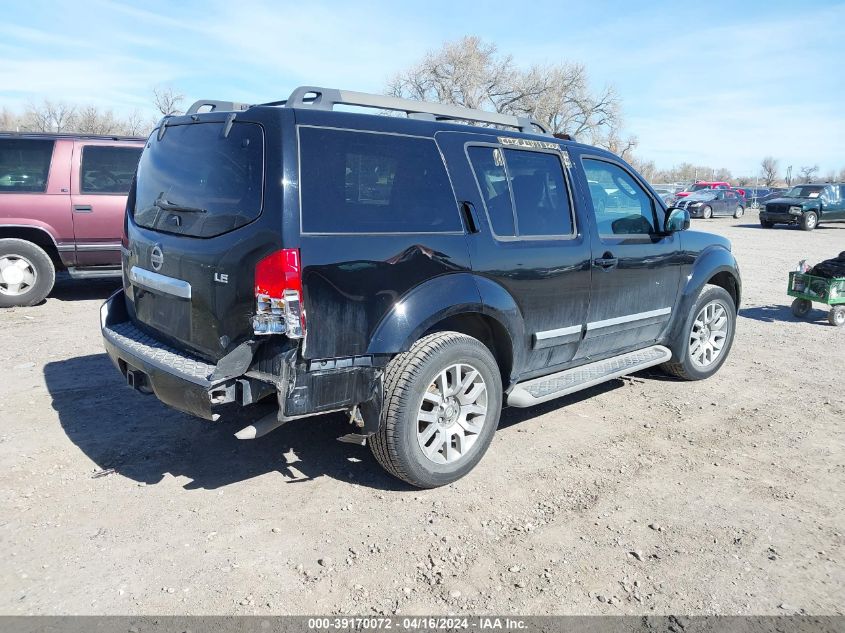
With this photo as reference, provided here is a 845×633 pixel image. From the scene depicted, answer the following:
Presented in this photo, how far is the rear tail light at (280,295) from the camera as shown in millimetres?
3113

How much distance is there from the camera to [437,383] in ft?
12.3

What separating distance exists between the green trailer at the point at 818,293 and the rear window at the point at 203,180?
7.60 m

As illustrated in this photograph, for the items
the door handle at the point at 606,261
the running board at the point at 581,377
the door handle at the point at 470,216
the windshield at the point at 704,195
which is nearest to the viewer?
the door handle at the point at 470,216

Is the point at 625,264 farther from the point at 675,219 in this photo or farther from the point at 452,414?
the point at 452,414

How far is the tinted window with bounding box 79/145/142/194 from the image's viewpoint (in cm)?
853

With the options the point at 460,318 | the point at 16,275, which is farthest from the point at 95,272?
the point at 460,318

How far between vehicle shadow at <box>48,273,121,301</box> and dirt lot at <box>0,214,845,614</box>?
3891 millimetres

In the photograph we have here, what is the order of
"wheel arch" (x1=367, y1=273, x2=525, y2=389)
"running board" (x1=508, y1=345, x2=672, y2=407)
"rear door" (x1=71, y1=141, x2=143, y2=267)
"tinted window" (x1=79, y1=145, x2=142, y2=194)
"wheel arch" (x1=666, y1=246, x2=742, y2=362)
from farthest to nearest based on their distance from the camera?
"tinted window" (x1=79, y1=145, x2=142, y2=194) → "rear door" (x1=71, y1=141, x2=143, y2=267) → "wheel arch" (x1=666, y1=246, x2=742, y2=362) → "running board" (x1=508, y1=345, x2=672, y2=407) → "wheel arch" (x1=367, y1=273, x2=525, y2=389)

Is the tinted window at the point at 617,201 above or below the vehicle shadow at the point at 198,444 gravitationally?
above

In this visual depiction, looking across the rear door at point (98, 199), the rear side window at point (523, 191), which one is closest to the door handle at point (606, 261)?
the rear side window at point (523, 191)

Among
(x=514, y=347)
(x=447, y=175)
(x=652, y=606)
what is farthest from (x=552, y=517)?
(x=447, y=175)

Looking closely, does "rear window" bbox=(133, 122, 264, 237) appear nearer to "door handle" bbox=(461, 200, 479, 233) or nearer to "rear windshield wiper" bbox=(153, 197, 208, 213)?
"rear windshield wiper" bbox=(153, 197, 208, 213)

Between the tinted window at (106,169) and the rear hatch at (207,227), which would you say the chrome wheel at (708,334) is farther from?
the tinted window at (106,169)

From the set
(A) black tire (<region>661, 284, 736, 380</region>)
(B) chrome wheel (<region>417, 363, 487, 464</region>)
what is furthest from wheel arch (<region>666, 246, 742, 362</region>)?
(B) chrome wheel (<region>417, 363, 487, 464</region>)
